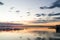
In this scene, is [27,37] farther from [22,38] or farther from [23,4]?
[23,4]

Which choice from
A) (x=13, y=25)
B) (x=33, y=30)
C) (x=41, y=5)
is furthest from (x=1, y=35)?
(x=41, y=5)

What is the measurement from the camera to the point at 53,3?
3521mm

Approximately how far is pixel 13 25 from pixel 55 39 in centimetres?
58

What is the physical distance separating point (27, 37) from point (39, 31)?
6.9 inches

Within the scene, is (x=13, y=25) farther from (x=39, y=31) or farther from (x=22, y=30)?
(x=39, y=31)

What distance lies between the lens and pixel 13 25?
11.5 ft

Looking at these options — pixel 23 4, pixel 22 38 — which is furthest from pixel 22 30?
pixel 23 4

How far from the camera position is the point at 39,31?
350 cm

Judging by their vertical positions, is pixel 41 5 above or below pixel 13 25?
above

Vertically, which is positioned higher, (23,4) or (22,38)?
(23,4)

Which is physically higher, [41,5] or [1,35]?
[41,5]

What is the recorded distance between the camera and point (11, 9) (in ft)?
11.6

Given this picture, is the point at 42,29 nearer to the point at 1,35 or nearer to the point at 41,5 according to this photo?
the point at 41,5

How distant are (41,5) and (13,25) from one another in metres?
0.45
